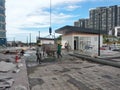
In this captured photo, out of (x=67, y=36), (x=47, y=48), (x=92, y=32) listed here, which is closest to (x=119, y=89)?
(x=47, y=48)

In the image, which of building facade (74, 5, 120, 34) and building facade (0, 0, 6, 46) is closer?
building facade (74, 5, 120, 34)

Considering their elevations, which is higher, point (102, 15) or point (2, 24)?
point (2, 24)

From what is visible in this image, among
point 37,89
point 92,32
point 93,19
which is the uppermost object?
point 93,19

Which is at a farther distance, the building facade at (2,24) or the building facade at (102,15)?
the building facade at (2,24)

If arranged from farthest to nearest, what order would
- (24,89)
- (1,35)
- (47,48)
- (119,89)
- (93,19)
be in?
(1,35), (93,19), (47,48), (119,89), (24,89)

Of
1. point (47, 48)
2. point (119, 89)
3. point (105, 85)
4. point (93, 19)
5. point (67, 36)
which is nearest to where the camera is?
point (119, 89)

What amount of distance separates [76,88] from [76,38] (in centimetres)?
4048

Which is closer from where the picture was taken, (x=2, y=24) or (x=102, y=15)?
(x=102, y=15)

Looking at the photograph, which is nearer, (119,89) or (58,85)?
(119,89)

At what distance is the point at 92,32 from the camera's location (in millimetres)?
49344

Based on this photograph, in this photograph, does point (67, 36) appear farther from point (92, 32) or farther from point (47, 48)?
point (47, 48)

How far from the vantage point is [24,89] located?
340 inches

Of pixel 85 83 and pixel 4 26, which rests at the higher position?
pixel 4 26

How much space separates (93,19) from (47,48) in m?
32.7
